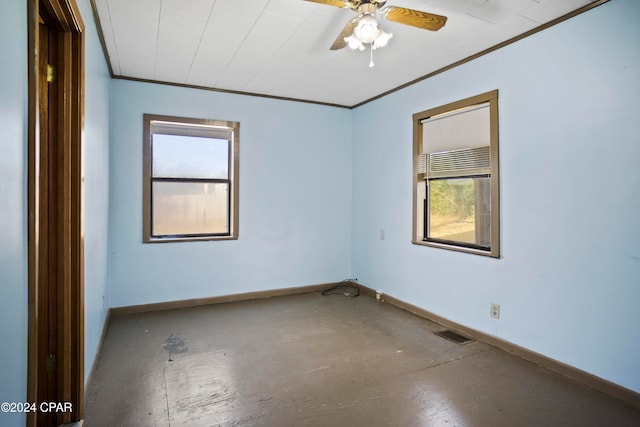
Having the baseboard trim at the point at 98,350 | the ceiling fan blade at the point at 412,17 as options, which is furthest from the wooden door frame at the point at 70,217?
the ceiling fan blade at the point at 412,17

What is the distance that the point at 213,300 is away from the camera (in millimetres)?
4453

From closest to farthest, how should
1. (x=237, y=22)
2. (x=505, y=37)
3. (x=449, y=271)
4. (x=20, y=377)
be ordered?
(x=20, y=377)
(x=237, y=22)
(x=505, y=37)
(x=449, y=271)

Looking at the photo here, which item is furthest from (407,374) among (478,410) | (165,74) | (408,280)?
(165,74)

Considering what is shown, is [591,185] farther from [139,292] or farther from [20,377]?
[139,292]

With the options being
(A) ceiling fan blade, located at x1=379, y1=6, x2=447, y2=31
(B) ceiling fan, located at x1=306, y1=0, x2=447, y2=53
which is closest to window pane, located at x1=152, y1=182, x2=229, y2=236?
(B) ceiling fan, located at x1=306, y1=0, x2=447, y2=53

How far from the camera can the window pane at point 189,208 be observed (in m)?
4.28

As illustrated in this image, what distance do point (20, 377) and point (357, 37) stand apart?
7.33 feet

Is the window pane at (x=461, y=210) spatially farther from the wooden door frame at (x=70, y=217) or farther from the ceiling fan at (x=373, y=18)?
the wooden door frame at (x=70, y=217)

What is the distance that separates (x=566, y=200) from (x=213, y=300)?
3829 millimetres

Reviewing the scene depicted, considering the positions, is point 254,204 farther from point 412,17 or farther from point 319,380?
point 412,17

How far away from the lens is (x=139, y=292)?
13.5 ft

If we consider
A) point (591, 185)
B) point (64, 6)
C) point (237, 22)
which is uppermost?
point (237, 22)

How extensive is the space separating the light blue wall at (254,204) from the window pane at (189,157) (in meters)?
0.21

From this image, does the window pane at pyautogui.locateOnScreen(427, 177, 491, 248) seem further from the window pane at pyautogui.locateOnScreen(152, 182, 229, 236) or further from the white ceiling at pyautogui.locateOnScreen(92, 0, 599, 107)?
the window pane at pyautogui.locateOnScreen(152, 182, 229, 236)
